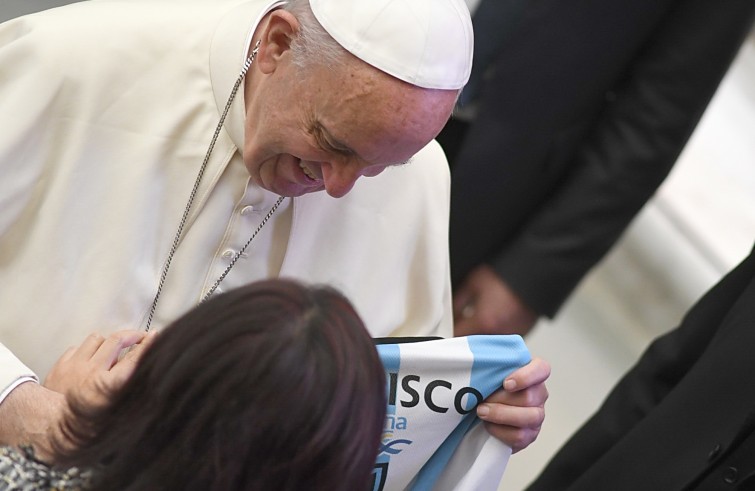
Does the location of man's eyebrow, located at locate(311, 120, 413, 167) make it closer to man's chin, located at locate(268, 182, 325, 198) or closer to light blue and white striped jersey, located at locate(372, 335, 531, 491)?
man's chin, located at locate(268, 182, 325, 198)

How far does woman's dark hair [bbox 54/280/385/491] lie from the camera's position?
134 centimetres

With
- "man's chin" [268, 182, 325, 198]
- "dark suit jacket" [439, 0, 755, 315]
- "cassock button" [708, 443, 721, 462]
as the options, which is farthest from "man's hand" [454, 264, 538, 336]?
"man's chin" [268, 182, 325, 198]

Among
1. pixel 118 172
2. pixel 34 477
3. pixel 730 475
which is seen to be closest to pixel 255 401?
pixel 34 477

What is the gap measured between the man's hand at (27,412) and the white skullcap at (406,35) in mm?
753

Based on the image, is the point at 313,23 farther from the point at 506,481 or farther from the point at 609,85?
the point at 506,481

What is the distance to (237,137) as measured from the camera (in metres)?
2.16

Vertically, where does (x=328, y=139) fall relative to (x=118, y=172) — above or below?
above

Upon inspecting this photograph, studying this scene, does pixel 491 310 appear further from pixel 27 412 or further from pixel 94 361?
pixel 27 412

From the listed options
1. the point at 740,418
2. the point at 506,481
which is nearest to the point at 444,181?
the point at 740,418

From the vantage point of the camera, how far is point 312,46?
190 cm

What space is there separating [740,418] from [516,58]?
1.12 m

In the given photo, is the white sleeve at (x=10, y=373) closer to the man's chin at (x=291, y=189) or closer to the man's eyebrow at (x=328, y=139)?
the man's chin at (x=291, y=189)

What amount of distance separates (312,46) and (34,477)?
83cm

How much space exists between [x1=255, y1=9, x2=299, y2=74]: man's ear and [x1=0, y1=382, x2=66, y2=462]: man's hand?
66 cm
